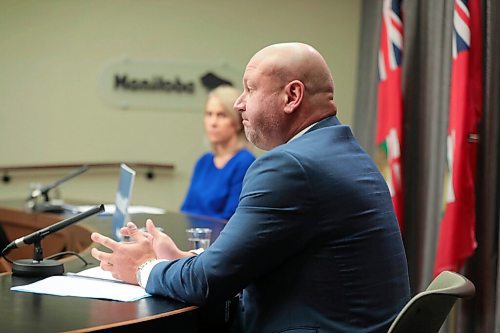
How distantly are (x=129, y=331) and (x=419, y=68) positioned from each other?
9.52 feet

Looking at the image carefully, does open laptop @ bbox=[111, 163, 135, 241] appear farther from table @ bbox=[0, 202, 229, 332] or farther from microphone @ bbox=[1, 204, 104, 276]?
table @ bbox=[0, 202, 229, 332]

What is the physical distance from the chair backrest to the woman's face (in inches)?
100

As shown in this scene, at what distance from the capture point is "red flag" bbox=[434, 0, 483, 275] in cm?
353

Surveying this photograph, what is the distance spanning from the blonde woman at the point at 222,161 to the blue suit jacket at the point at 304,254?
223 centimetres

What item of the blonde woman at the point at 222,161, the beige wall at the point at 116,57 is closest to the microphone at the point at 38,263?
the blonde woman at the point at 222,161

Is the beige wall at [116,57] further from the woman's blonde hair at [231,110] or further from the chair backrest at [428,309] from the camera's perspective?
the chair backrest at [428,309]

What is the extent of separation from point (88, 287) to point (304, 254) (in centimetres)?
59

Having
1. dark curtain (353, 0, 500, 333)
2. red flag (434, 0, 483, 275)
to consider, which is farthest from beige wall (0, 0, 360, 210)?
red flag (434, 0, 483, 275)

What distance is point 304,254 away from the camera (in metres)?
1.96

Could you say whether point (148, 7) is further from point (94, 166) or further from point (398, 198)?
point (398, 198)

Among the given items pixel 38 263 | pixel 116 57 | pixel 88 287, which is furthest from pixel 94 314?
pixel 116 57

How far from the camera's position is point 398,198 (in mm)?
4141

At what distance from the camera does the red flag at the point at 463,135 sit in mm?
3531

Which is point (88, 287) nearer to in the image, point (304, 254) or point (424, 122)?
point (304, 254)
